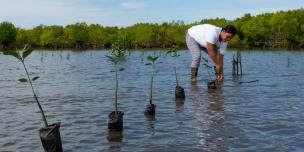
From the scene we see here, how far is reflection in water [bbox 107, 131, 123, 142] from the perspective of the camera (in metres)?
3.83

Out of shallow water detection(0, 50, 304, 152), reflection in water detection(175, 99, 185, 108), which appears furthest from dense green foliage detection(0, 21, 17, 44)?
reflection in water detection(175, 99, 185, 108)

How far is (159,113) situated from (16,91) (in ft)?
16.0

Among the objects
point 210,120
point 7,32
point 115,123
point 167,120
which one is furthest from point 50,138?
point 7,32

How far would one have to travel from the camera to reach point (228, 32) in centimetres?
729

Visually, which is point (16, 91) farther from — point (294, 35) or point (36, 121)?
point (294, 35)

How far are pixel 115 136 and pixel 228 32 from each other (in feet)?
15.4

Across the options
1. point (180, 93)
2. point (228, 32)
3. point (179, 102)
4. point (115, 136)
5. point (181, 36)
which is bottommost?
point (115, 136)

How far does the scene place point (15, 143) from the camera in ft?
12.3

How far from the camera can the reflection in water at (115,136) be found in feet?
12.6

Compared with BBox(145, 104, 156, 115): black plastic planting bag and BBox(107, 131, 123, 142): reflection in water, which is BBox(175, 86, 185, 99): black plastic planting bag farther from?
BBox(107, 131, 123, 142): reflection in water

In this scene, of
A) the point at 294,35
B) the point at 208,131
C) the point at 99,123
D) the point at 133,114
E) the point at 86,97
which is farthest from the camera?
the point at 294,35

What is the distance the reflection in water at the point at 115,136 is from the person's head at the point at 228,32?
453cm

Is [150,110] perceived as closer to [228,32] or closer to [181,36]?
[228,32]

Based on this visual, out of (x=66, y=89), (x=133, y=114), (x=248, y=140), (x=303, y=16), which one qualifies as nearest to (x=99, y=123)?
(x=133, y=114)
